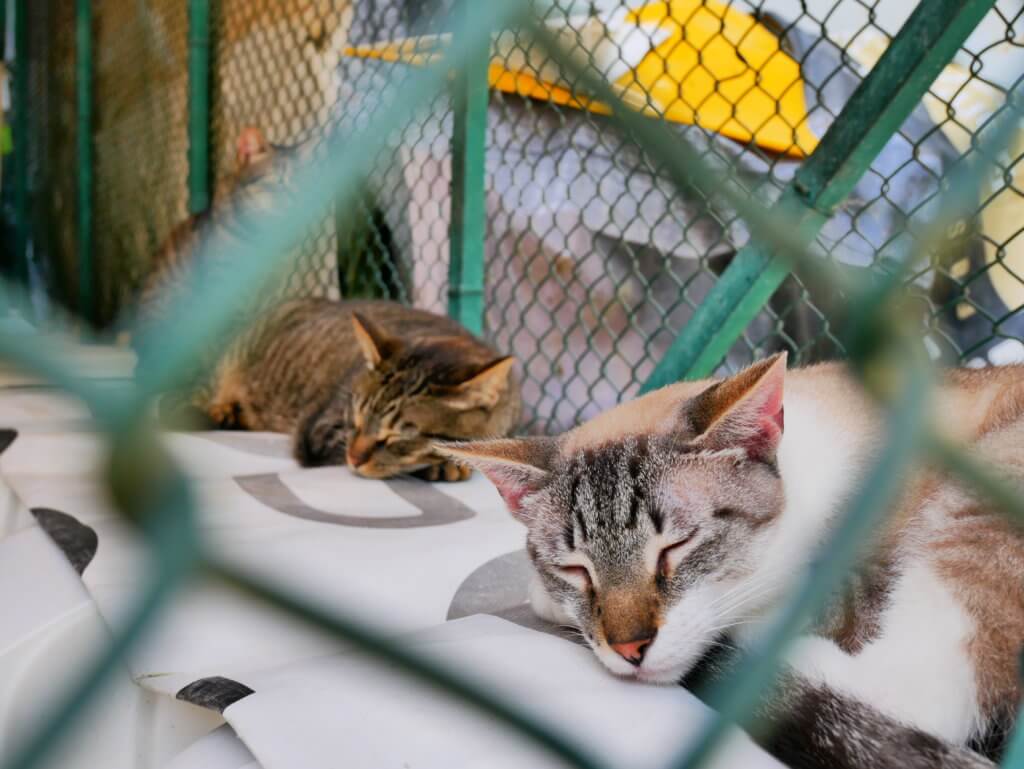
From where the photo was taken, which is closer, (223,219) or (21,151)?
(223,219)

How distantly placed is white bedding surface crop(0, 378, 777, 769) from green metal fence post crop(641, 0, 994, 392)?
71cm

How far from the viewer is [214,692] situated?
108 centimetres

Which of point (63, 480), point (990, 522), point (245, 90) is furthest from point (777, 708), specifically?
point (245, 90)

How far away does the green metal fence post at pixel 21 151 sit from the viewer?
6.11m

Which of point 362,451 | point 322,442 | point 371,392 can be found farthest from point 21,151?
point 362,451

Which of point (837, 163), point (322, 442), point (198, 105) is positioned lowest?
point (322, 442)

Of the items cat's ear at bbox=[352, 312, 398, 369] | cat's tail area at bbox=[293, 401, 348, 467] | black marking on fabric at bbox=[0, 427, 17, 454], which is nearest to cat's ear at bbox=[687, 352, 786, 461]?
cat's ear at bbox=[352, 312, 398, 369]

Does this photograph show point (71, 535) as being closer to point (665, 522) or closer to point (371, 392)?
point (371, 392)

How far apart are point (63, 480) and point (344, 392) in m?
0.93

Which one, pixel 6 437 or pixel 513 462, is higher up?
pixel 513 462

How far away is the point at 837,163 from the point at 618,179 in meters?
1.08

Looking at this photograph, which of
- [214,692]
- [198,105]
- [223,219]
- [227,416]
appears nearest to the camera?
[214,692]

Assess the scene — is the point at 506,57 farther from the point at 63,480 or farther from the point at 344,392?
the point at 63,480

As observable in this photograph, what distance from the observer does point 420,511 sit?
2025 millimetres
